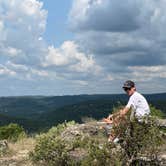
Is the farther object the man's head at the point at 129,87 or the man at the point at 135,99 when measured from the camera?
the man's head at the point at 129,87

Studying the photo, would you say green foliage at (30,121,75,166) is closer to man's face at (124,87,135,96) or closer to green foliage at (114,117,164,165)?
green foliage at (114,117,164,165)

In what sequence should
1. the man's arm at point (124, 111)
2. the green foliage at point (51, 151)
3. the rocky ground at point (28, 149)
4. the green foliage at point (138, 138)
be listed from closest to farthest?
1. the green foliage at point (138, 138)
2. the man's arm at point (124, 111)
3. the green foliage at point (51, 151)
4. the rocky ground at point (28, 149)

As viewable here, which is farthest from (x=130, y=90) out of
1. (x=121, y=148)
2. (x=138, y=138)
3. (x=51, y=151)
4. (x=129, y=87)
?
(x=51, y=151)

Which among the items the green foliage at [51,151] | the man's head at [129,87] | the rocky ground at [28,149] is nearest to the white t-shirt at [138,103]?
the man's head at [129,87]

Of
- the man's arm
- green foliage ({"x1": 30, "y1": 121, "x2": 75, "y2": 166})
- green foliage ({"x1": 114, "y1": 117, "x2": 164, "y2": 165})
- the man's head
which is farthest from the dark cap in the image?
green foliage ({"x1": 30, "y1": 121, "x2": 75, "y2": 166})

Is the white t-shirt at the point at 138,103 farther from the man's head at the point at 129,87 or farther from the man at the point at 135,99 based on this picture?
the man's head at the point at 129,87

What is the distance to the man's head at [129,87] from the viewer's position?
1314 centimetres

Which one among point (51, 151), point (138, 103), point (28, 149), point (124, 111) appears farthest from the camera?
point (28, 149)

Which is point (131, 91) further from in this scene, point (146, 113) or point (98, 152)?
point (98, 152)

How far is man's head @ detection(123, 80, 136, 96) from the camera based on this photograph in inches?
517

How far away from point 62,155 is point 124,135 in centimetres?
192

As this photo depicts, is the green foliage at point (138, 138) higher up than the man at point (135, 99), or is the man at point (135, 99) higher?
the man at point (135, 99)

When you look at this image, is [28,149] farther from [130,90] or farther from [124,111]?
[124,111]

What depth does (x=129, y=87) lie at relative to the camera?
43.1ft
